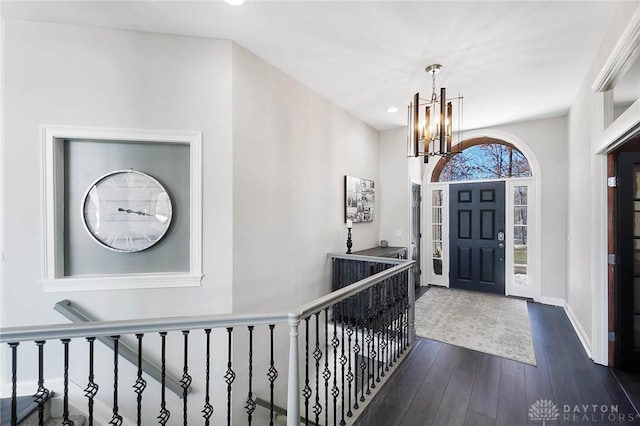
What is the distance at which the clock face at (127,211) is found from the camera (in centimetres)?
241

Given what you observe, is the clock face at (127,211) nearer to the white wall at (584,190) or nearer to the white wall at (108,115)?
the white wall at (108,115)

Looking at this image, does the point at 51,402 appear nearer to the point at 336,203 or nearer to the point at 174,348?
the point at 174,348

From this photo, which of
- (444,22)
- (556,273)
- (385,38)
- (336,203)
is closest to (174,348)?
(336,203)

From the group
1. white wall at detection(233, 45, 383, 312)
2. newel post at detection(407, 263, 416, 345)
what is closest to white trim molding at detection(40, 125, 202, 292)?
white wall at detection(233, 45, 383, 312)

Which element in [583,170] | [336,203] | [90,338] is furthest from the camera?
[336,203]

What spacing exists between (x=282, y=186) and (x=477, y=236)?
154 inches

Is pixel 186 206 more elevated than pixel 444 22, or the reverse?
pixel 444 22

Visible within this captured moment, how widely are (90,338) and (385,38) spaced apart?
2989mm

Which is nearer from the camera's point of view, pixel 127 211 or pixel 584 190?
pixel 127 211

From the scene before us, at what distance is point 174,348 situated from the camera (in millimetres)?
2467

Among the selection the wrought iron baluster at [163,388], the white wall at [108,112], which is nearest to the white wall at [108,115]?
the white wall at [108,112]
